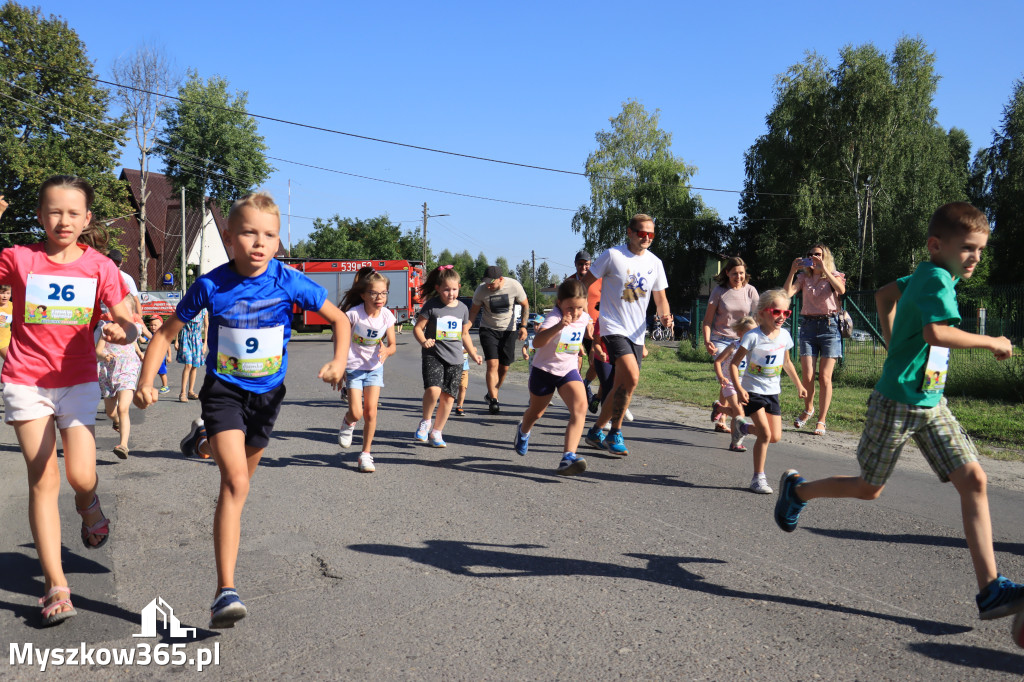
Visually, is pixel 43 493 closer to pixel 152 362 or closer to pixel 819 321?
pixel 152 362

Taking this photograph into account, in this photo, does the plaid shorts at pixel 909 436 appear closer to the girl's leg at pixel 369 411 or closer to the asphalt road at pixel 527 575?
the asphalt road at pixel 527 575

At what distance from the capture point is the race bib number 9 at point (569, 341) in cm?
669

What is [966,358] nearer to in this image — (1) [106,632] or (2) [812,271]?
(2) [812,271]

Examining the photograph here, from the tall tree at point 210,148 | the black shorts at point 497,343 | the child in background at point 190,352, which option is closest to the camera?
the black shorts at point 497,343

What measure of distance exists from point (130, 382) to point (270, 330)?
14.4 feet

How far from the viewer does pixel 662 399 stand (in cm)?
1238

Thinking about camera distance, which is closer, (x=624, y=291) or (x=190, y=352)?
(x=624, y=291)

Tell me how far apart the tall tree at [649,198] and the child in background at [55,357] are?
50.7m

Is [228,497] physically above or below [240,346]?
below

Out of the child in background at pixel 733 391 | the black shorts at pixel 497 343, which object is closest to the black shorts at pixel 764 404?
the child in background at pixel 733 391

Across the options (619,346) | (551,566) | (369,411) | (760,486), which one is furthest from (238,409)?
(619,346)

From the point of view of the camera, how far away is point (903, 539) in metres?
4.78

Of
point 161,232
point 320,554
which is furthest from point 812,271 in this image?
point 161,232

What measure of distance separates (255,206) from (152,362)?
811 mm
